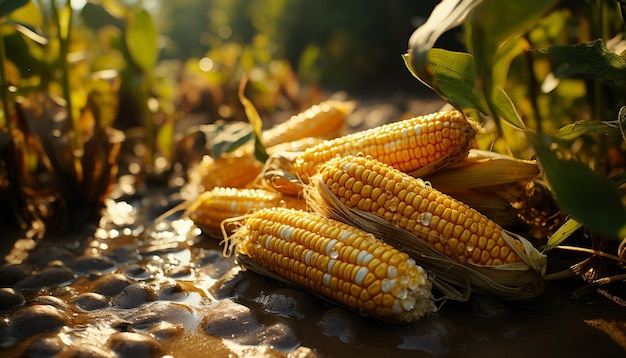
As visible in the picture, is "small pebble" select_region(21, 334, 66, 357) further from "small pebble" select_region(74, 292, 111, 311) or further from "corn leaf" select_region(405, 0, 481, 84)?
"corn leaf" select_region(405, 0, 481, 84)

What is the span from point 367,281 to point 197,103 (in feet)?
19.8

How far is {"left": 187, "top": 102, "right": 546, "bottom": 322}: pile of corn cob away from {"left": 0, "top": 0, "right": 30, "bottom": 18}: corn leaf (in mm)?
1633

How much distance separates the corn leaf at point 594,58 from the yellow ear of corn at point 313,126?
168 centimetres

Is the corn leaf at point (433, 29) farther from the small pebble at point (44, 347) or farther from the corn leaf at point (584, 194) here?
the small pebble at point (44, 347)

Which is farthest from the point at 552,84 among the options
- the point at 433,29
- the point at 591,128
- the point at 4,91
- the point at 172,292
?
the point at 4,91

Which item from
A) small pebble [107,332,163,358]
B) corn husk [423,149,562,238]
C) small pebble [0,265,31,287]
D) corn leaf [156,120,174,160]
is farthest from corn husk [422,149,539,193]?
corn leaf [156,120,174,160]

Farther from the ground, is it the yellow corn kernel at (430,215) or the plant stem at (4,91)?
the plant stem at (4,91)

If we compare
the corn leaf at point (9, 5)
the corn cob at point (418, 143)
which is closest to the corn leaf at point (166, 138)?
the corn leaf at point (9, 5)

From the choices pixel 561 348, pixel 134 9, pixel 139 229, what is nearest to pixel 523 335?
pixel 561 348

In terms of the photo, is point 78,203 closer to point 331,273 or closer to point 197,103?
point 331,273

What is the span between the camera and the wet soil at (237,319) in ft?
6.41

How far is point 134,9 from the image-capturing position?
4.59 metres

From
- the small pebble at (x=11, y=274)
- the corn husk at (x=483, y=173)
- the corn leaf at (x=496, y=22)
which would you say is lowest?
the corn husk at (x=483, y=173)

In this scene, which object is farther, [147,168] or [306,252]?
[147,168]
